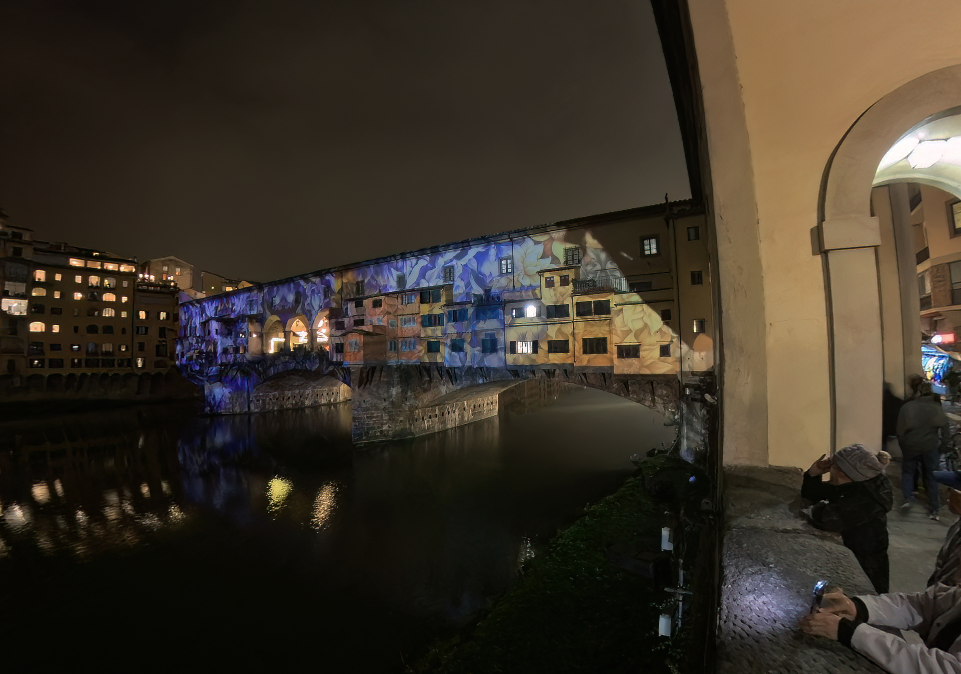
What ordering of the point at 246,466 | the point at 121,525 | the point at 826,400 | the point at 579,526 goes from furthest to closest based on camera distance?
the point at 246,466
the point at 121,525
the point at 579,526
the point at 826,400

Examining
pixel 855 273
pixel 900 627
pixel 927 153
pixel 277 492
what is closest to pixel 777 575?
pixel 900 627

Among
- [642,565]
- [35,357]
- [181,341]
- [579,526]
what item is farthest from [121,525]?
[35,357]

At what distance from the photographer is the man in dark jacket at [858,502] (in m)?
2.62

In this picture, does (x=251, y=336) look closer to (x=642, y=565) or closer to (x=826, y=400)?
→ (x=642, y=565)

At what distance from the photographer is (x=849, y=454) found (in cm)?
271

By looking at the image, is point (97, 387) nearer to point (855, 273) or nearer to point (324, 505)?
point (324, 505)

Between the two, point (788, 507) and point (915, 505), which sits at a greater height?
point (788, 507)

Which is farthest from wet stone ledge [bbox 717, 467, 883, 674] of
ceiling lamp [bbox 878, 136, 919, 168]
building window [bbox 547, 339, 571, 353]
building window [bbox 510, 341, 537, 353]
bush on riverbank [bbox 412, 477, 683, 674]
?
building window [bbox 510, 341, 537, 353]

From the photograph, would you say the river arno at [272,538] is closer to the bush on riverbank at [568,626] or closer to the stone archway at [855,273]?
the bush on riverbank at [568,626]

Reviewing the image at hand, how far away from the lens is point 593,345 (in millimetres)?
14078

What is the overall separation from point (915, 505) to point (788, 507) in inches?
120

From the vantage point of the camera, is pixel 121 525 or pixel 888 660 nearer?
pixel 888 660

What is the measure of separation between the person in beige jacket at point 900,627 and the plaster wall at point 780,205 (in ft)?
5.54

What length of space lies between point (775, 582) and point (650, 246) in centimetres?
1226
